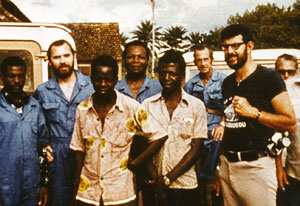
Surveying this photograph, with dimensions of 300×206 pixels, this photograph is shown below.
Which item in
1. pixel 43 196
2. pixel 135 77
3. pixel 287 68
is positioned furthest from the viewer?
pixel 287 68

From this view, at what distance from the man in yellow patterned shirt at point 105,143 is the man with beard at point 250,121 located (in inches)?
28.2

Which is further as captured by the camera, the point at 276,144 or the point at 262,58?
the point at 262,58

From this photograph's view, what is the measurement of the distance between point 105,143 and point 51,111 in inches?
40.7

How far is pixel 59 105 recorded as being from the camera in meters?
3.08

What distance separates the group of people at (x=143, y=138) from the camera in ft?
7.74

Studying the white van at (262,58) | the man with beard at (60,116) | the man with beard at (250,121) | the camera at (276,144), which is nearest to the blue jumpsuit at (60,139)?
the man with beard at (60,116)

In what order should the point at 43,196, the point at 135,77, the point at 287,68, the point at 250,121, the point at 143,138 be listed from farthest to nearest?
the point at 287,68 → the point at 135,77 → the point at 43,196 → the point at 143,138 → the point at 250,121

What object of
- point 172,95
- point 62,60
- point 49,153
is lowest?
point 49,153

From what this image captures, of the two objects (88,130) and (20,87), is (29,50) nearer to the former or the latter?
(20,87)

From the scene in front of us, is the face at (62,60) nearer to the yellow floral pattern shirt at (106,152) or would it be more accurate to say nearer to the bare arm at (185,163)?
the yellow floral pattern shirt at (106,152)

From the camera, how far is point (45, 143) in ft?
9.64

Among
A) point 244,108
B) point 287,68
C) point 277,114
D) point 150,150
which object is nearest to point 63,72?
point 150,150

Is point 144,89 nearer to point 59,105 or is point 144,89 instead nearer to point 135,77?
point 135,77

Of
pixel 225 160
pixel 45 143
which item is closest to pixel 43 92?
pixel 45 143
